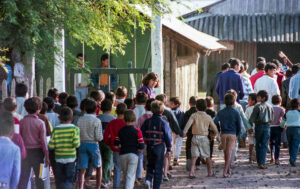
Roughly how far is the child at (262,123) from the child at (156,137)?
2.94 meters

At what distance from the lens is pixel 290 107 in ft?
38.7

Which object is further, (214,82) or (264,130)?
(214,82)

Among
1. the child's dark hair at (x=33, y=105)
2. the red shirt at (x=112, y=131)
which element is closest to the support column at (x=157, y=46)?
the red shirt at (x=112, y=131)

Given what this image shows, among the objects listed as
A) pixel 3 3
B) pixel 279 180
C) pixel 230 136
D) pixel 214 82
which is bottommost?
pixel 279 180

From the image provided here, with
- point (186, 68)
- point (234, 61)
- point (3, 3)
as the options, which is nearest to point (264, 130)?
point (234, 61)

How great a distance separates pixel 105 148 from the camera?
938cm

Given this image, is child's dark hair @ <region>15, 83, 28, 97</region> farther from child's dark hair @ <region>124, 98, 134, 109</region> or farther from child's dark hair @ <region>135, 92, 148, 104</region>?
child's dark hair @ <region>135, 92, 148, 104</region>

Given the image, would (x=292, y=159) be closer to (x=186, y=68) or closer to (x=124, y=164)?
(x=124, y=164)

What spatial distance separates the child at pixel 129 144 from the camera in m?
8.34

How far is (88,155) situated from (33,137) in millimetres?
1131

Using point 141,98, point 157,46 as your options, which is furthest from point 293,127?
point 141,98

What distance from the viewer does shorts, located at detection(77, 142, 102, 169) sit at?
8.63 meters

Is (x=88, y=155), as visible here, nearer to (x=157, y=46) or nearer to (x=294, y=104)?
(x=157, y=46)

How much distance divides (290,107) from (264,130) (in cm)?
99
